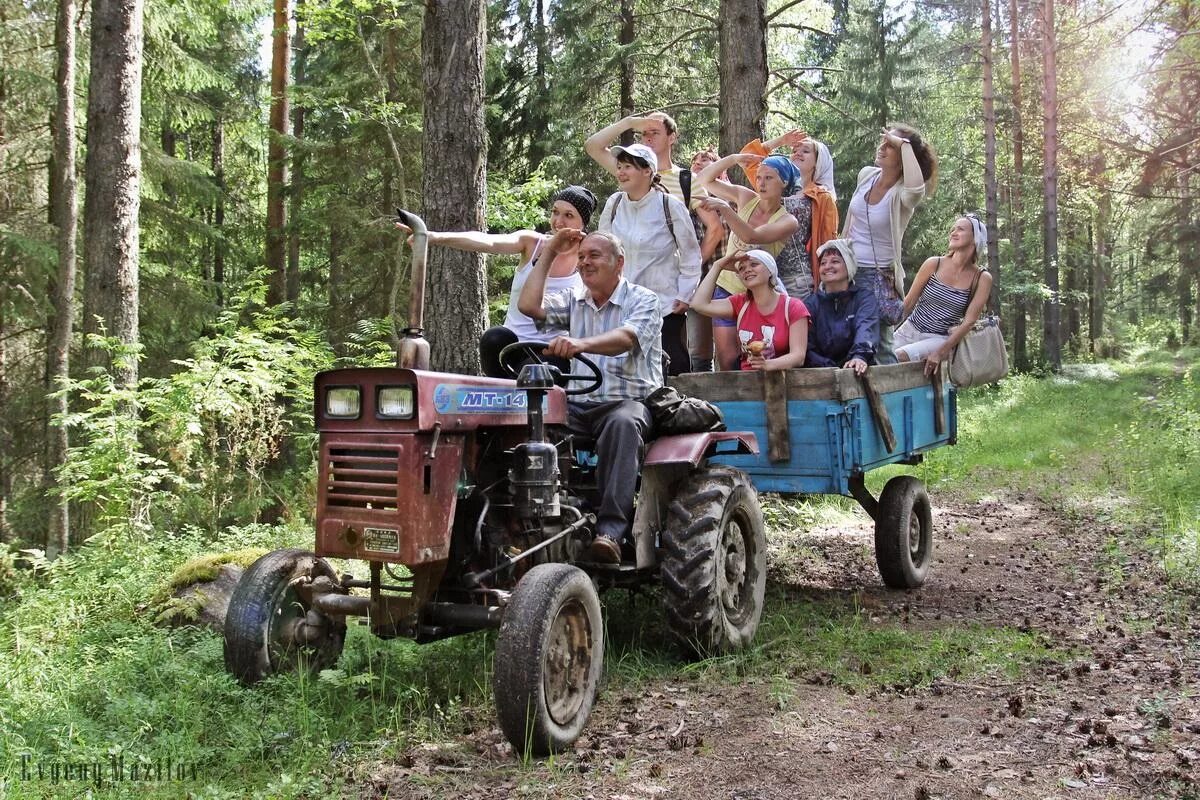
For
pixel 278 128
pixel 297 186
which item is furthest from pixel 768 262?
pixel 278 128

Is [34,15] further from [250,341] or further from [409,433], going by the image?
[409,433]

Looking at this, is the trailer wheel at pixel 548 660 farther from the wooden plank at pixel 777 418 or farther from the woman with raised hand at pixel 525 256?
the wooden plank at pixel 777 418

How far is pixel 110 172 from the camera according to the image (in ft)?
27.5

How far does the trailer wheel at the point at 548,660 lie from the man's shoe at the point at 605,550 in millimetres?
484

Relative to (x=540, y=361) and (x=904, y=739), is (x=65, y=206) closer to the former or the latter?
(x=540, y=361)

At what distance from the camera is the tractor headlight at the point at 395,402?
3.64m

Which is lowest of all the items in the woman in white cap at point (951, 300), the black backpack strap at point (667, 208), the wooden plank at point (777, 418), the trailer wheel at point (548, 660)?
the trailer wheel at point (548, 660)

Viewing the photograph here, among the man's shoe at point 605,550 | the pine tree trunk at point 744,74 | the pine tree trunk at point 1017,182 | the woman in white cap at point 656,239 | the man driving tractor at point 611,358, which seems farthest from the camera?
the pine tree trunk at point 1017,182

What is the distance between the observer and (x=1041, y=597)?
6.13m

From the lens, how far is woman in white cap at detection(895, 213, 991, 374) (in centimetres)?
712

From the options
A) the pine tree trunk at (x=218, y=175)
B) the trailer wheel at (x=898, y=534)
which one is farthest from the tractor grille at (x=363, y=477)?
the pine tree trunk at (x=218, y=175)

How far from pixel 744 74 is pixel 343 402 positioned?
677 centimetres

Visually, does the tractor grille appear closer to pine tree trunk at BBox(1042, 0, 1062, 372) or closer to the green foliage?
the green foliage

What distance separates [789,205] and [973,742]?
4310 millimetres
